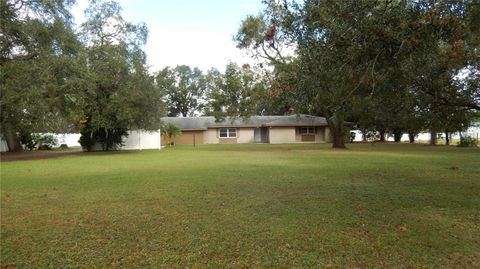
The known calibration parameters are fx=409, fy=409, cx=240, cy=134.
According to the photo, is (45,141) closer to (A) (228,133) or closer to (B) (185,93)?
(A) (228,133)

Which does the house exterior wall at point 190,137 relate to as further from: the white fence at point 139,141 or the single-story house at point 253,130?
the white fence at point 139,141

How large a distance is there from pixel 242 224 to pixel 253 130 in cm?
4697

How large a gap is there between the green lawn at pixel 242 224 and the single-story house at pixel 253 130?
130 ft

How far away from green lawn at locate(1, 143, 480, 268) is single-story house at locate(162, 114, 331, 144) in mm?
39597

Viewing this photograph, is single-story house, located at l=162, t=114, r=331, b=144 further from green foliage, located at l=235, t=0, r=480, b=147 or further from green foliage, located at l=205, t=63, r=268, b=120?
green foliage, located at l=235, t=0, r=480, b=147

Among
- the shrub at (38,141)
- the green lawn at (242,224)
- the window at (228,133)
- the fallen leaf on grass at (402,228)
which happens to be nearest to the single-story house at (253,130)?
the window at (228,133)

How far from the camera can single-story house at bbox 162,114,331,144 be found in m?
50.6

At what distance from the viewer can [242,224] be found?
6.32 m

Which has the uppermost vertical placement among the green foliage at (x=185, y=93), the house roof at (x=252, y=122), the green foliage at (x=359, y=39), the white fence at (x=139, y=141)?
the green foliage at (x=185, y=93)

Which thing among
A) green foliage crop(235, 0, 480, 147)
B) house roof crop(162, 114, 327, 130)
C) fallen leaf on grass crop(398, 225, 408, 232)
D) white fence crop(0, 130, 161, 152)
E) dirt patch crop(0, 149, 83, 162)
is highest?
house roof crop(162, 114, 327, 130)

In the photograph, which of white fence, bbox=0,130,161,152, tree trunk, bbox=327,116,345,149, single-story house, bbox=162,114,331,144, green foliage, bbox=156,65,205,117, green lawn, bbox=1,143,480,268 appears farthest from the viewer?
green foliage, bbox=156,65,205,117

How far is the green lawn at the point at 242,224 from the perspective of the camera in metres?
4.89

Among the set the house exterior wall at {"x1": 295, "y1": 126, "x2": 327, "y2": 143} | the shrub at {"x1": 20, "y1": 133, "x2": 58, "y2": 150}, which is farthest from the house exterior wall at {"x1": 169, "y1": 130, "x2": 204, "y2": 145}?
the shrub at {"x1": 20, "y1": 133, "x2": 58, "y2": 150}

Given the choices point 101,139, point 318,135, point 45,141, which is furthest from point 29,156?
point 318,135
